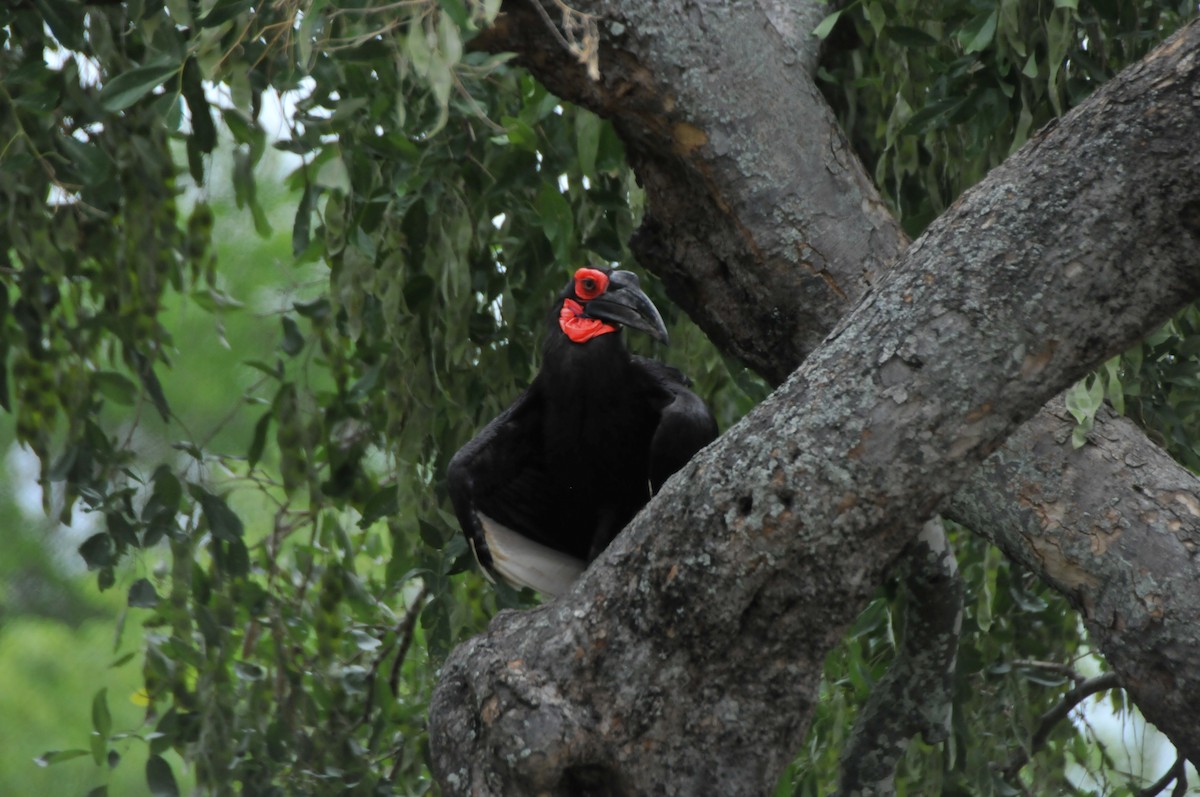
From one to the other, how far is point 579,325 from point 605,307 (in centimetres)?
7

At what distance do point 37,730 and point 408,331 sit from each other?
175 inches

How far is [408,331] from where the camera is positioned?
95.8 inches

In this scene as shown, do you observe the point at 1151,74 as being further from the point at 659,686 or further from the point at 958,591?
the point at 958,591

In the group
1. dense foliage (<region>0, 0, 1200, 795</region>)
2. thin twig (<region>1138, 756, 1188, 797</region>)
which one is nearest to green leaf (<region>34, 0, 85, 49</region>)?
dense foliage (<region>0, 0, 1200, 795</region>)

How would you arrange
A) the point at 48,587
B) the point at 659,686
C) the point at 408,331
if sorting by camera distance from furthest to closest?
the point at 48,587 < the point at 408,331 < the point at 659,686

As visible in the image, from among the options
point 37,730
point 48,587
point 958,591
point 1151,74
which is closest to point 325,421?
point 958,591

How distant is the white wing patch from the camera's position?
2.38 m

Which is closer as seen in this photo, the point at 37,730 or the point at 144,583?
the point at 144,583

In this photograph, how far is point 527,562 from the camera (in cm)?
244

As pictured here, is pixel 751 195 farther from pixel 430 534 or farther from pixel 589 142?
pixel 430 534

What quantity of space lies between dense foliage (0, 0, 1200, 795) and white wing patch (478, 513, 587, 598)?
0.07 m

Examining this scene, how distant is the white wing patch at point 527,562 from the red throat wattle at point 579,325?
1.13ft

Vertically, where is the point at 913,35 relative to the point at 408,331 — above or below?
above

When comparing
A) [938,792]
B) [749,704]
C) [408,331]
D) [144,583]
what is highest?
[408,331]
